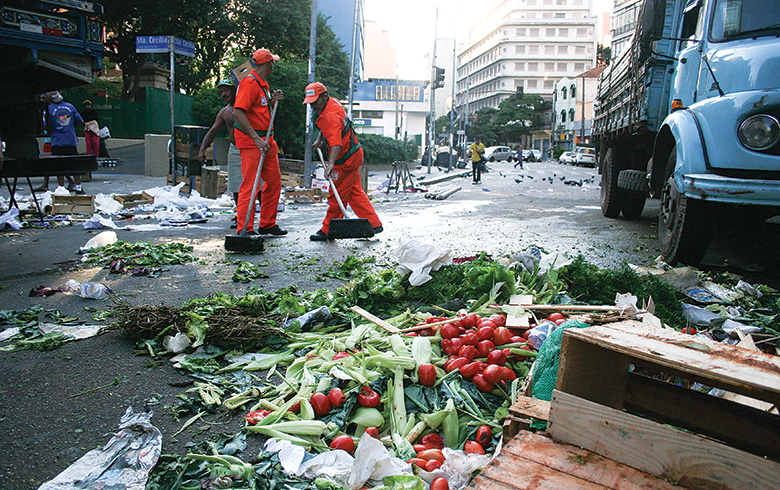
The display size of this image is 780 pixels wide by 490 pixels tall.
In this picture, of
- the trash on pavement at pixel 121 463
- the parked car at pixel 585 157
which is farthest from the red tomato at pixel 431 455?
the parked car at pixel 585 157

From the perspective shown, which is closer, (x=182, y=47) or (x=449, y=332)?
(x=449, y=332)

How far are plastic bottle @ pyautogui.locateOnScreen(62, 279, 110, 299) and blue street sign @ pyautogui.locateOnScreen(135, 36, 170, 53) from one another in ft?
29.7

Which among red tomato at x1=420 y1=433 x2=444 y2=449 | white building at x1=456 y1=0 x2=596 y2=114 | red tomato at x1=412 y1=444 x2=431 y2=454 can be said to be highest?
white building at x1=456 y1=0 x2=596 y2=114

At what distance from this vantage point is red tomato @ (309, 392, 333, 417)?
8.75 ft

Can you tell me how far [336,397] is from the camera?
8.87ft

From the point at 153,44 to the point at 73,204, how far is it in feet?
15.5

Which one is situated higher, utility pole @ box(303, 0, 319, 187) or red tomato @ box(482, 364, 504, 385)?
utility pole @ box(303, 0, 319, 187)

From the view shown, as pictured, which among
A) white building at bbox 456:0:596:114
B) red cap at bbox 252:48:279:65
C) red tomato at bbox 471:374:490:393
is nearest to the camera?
red tomato at bbox 471:374:490:393

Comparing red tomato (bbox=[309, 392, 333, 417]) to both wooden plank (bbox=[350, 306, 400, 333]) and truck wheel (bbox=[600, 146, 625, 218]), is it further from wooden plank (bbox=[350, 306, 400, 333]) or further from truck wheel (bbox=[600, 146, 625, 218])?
truck wheel (bbox=[600, 146, 625, 218])

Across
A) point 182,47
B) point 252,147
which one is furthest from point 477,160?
point 252,147

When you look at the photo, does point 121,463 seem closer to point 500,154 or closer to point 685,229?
point 685,229

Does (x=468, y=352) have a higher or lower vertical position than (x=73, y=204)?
lower

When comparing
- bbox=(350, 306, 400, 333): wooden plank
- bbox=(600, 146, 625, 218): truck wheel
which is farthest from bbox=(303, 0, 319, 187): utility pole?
bbox=(350, 306, 400, 333): wooden plank

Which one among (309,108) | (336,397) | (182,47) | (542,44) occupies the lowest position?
(336,397)
